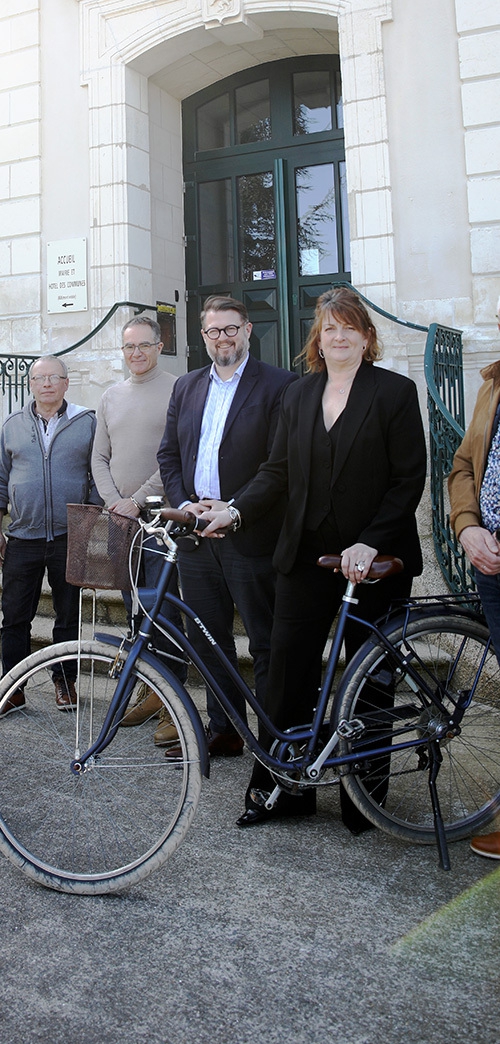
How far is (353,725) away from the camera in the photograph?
2.86m

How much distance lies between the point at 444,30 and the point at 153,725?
5867mm

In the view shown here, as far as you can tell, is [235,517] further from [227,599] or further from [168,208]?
[168,208]

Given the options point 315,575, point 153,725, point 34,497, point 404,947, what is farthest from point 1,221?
point 404,947

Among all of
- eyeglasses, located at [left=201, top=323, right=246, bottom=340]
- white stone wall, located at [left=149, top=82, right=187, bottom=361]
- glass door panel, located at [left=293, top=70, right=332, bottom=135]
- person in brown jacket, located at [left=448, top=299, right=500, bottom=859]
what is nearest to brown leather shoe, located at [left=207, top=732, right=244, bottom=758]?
person in brown jacket, located at [left=448, top=299, right=500, bottom=859]

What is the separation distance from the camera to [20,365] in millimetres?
8414

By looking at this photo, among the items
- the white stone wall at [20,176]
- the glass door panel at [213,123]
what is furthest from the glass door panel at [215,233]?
the white stone wall at [20,176]

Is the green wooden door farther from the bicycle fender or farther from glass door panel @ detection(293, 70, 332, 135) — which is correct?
the bicycle fender

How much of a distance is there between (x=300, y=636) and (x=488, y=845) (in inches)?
35.0

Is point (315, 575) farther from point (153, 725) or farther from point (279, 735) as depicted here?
point (153, 725)

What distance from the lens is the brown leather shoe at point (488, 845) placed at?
288 centimetres

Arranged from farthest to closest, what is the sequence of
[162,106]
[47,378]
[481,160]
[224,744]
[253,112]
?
[162,106] < [253,112] < [481,160] < [47,378] < [224,744]

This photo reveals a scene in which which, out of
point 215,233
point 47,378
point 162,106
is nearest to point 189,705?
point 47,378

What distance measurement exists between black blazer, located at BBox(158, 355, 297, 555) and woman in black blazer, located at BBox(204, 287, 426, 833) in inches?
11.8

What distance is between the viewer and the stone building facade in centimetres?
697
